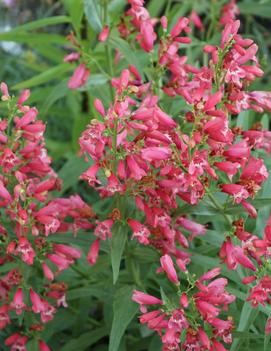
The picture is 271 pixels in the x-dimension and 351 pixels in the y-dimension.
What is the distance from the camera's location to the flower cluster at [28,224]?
2275 mm

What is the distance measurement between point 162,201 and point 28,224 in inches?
18.5

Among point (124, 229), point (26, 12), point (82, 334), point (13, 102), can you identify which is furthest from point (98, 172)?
point (26, 12)

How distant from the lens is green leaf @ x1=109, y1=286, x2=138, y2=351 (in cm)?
214

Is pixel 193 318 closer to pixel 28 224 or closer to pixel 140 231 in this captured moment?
pixel 140 231

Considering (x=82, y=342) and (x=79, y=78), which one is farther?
(x=79, y=78)

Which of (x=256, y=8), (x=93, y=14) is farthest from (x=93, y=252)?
(x=256, y=8)

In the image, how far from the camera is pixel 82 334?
2.76 meters

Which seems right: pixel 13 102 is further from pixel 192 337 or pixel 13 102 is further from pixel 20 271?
pixel 192 337

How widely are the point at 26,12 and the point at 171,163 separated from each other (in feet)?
16.2

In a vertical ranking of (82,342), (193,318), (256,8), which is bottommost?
(82,342)

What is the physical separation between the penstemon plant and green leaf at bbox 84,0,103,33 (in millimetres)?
352

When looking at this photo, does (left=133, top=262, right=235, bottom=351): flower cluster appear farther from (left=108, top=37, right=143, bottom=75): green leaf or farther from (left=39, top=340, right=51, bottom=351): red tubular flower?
(left=108, top=37, right=143, bottom=75): green leaf

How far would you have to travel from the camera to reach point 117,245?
2.21 metres

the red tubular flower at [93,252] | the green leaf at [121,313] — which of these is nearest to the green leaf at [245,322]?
the green leaf at [121,313]
